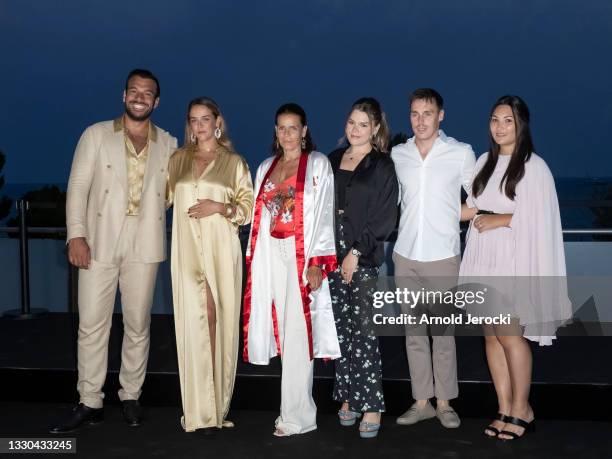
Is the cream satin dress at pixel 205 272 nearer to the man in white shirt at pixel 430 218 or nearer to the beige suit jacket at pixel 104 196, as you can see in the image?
the beige suit jacket at pixel 104 196

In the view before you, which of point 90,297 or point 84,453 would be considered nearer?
point 84,453

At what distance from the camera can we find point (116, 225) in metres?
3.25

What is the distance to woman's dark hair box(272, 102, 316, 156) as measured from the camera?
3092mm

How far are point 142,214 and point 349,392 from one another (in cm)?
124

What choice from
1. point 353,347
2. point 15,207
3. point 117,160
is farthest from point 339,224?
point 15,207

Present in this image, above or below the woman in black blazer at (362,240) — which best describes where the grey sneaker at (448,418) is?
below

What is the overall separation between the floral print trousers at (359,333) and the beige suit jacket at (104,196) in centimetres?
87

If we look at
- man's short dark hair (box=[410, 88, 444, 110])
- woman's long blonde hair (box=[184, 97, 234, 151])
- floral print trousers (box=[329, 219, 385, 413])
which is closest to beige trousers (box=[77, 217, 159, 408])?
woman's long blonde hair (box=[184, 97, 234, 151])

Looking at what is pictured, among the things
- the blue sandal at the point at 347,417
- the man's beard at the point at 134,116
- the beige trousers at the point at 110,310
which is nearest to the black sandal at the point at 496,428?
the blue sandal at the point at 347,417

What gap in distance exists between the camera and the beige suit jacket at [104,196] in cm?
323

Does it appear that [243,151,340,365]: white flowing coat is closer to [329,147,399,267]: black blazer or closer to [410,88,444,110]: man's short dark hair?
[329,147,399,267]: black blazer

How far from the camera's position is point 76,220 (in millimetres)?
3225

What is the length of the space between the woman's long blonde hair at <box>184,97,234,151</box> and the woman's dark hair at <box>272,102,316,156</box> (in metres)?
0.20

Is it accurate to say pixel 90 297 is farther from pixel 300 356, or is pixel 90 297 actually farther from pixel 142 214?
pixel 300 356
